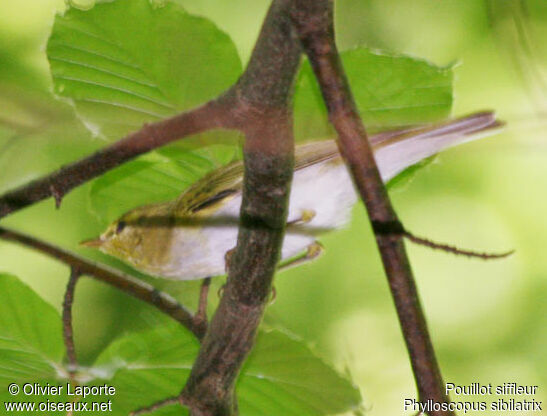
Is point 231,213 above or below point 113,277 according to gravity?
above

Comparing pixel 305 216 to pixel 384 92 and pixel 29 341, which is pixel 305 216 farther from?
pixel 29 341

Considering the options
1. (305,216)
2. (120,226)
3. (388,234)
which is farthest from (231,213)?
(388,234)

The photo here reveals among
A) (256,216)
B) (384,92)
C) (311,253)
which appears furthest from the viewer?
(311,253)

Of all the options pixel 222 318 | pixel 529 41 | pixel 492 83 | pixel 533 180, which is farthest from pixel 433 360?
pixel 533 180

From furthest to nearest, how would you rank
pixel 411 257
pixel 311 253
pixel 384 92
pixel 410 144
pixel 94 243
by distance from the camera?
pixel 411 257
pixel 94 243
pixel 311 253
pixel 410 144
pixel 384 92

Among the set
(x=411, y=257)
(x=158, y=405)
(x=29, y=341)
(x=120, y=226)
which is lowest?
(x=158, y=405)

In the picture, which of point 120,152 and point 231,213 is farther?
point 231,213
